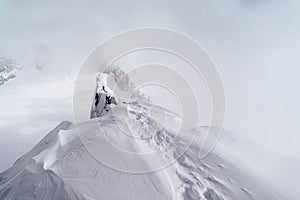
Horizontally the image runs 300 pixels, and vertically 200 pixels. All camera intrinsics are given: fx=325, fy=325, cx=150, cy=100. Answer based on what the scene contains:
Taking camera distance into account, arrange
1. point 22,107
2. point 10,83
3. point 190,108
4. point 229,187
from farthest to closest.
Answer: point 10,83 → point 22,107 → point 190,108 → point 229,187

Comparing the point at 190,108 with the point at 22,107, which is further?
the point at 22,107

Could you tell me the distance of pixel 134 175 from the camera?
1423 centimetres

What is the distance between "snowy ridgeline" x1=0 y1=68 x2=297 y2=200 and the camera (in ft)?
43.7

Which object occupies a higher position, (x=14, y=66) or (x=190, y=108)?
(x=190, y=108)

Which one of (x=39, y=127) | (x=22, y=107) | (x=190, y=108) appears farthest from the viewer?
(x=22, y=107)

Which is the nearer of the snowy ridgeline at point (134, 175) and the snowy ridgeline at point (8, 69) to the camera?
the snowy ridgeline at point (134, 175)

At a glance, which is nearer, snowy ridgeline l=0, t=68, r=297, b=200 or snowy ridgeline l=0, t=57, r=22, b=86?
snowy ridgeline l=0, t=68, r=297, b=200

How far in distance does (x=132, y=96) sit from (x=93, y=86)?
292 cm

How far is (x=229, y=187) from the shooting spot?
1504cm

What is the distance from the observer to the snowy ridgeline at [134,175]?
43.7ft

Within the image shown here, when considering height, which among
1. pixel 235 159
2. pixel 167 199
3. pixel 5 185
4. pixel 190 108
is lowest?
pixel 5 185

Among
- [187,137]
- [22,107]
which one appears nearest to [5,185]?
[187,137]

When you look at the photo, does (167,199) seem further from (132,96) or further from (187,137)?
(132,96)

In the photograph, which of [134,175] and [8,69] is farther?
[8,69]
